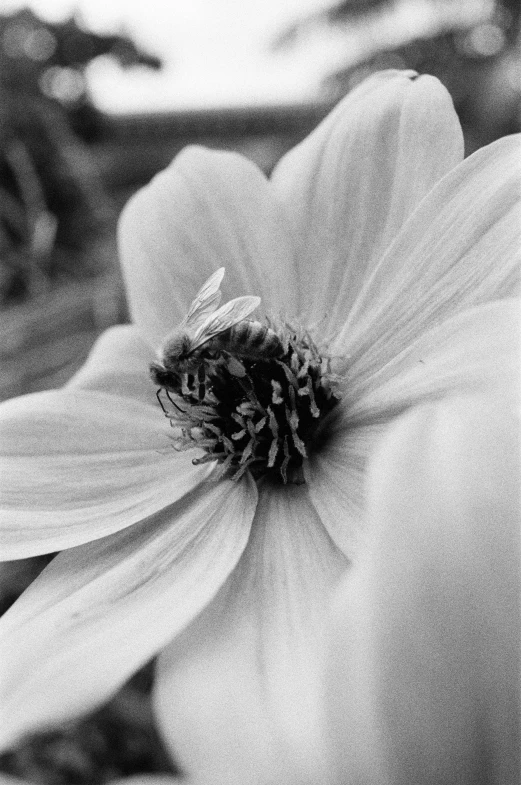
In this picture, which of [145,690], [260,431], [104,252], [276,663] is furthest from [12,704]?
[104,252]

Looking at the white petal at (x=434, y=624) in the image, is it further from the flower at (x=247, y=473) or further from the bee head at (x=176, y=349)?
the bee head at (x=176, y=349)

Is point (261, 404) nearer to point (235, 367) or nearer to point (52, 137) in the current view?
point (235, 367)

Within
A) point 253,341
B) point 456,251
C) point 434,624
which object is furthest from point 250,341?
point 434,624

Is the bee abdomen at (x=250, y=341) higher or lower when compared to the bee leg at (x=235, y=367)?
higher

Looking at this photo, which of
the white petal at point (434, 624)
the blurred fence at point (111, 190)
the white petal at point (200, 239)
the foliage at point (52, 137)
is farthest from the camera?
the foliage at point (52, 137)

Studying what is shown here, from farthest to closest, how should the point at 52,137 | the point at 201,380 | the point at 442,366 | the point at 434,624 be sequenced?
the point at 52,137 → the point at 201,380 → the point at 442,366 → the point at 434,624

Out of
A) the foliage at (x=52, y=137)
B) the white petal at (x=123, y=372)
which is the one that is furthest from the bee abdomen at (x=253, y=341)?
the foliage at (x=52, y=137)

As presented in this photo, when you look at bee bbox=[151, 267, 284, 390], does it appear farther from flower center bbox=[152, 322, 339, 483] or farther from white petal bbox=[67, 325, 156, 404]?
white petal bbox=[67, 325, 156, 404]
